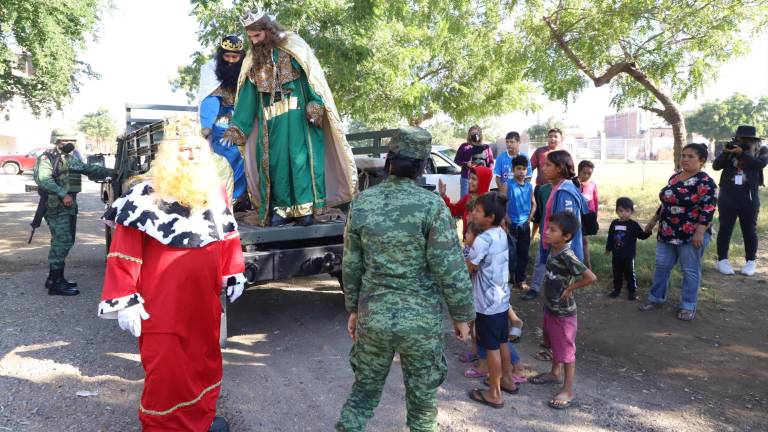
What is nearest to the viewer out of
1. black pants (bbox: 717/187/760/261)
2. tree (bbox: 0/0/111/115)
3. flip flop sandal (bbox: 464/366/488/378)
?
flip flop sandal (bbox: 464/366/488/378)

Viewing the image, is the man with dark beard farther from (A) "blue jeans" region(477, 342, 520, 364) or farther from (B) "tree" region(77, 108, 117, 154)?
(B) "tree" region(77, 108, 117, 154)

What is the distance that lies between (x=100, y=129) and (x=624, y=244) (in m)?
76.1

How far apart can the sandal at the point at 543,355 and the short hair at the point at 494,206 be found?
1444mm

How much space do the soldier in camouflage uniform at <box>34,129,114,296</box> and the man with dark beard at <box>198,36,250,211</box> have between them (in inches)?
88.0

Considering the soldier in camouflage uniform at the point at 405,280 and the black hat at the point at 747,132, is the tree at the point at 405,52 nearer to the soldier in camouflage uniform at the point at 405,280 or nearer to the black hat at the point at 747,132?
the black hat at the point at 747,132

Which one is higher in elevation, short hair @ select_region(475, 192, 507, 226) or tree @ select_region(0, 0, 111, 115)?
tree @ select_region(0, 0, 111, 115)

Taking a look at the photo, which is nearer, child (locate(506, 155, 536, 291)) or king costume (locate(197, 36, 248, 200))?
king costume (locate(197, 36, 248, 200))

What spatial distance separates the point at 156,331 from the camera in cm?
286

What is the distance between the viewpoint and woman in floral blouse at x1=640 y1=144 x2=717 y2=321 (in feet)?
16.6

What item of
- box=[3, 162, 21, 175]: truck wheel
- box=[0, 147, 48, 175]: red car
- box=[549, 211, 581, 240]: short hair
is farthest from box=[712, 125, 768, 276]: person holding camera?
box=[3, 162, 21, 175]: truck wheel

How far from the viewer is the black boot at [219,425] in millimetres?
3186

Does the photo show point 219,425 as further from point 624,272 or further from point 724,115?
point 724,115

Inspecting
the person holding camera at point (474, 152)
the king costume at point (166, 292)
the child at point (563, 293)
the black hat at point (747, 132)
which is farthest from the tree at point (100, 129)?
the child at point (563, 293)

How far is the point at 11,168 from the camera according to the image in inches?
1211
